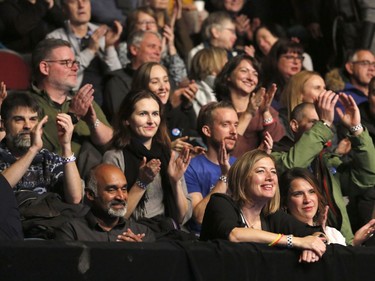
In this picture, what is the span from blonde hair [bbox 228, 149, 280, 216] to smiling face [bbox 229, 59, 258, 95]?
2.41 metres

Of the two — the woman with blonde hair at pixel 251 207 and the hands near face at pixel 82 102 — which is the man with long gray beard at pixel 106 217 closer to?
the woman with blonde hair at pixel 251 207

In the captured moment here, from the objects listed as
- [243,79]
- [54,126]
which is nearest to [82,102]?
[54,126]

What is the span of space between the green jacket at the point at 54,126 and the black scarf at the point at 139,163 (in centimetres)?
57

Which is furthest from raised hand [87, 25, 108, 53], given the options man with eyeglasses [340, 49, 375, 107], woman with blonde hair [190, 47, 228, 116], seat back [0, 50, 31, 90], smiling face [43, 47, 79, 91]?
man with eyeglasses [340, 49, 375, 107]

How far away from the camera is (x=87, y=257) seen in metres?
6.78

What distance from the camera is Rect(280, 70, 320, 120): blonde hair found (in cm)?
1088

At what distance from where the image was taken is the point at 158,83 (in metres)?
10.2

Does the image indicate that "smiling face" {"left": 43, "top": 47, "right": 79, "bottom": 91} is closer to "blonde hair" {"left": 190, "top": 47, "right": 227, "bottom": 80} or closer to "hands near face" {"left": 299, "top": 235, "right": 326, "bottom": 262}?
"blonde hair" {"left": 190, "top": 47, "right": 227, "bottom": 80}

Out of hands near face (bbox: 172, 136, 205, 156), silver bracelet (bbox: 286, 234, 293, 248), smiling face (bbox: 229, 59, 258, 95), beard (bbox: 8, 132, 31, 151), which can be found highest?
smiling face (bbox: 229, 59, 258, 95)

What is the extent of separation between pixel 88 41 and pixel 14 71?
124 cm

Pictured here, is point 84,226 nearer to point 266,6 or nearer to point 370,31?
point 370,31

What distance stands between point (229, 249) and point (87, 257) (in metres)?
0.92

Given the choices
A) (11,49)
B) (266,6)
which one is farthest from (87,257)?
(266,6)

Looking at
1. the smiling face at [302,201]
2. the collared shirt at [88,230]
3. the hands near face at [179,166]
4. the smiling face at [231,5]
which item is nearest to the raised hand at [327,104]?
the smiling face at [302,201]
